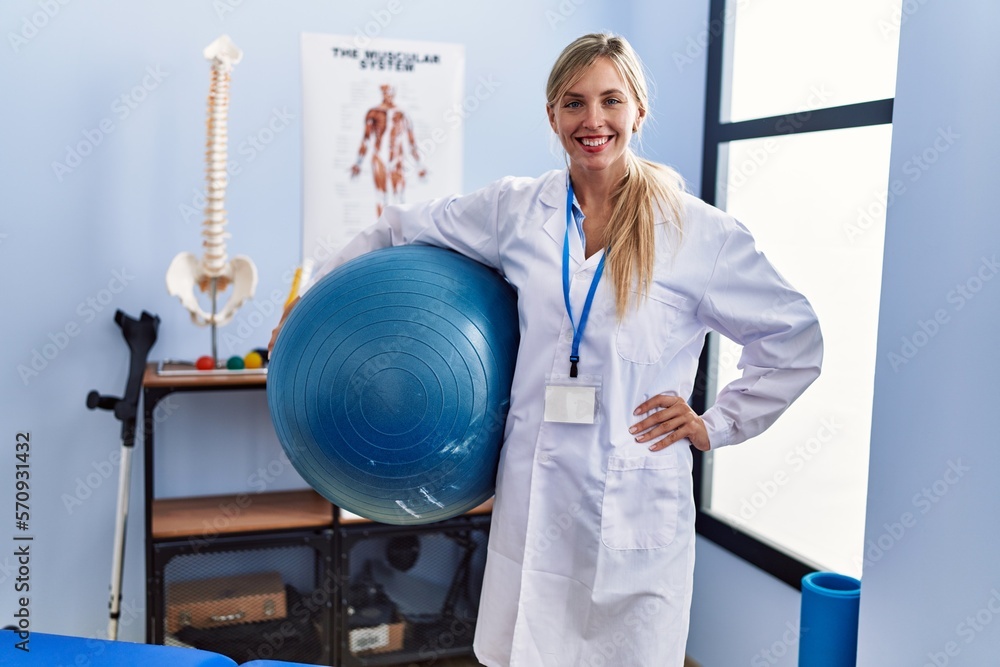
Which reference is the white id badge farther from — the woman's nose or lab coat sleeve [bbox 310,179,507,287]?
the woman's nose

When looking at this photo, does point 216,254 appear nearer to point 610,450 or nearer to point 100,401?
point 100,401

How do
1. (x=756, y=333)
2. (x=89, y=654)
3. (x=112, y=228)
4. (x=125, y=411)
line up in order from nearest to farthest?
1. (x=89, y=654)
2. (x=756, y=333)
3. (x=125, y=411)
4. (x=112, y=228)

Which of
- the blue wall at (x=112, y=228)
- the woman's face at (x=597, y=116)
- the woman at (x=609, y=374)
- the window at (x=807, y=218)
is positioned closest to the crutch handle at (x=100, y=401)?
the blue wall at (x=112, y=228)


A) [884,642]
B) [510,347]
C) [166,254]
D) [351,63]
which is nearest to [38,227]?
[166,254]

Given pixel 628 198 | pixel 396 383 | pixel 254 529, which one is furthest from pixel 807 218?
pixel 254 529

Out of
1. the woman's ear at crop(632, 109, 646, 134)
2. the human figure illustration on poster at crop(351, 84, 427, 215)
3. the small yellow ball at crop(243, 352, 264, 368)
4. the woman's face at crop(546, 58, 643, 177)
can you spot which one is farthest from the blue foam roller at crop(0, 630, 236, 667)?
the human figure illustration on poster at crop(351, 84, 427, 215)

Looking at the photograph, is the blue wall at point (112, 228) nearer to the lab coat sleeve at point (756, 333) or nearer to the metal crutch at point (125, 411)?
the metal crutch at point (125, 411)

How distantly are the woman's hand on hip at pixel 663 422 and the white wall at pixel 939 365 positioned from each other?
44cm

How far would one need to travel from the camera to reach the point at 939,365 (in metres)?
1.68

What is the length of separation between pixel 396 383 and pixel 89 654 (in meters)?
0.65

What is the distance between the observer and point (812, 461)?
2.56 meters

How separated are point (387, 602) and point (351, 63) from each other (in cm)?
176

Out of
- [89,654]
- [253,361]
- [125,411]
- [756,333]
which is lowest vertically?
[89,654]

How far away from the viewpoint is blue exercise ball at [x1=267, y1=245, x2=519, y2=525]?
1.49m
